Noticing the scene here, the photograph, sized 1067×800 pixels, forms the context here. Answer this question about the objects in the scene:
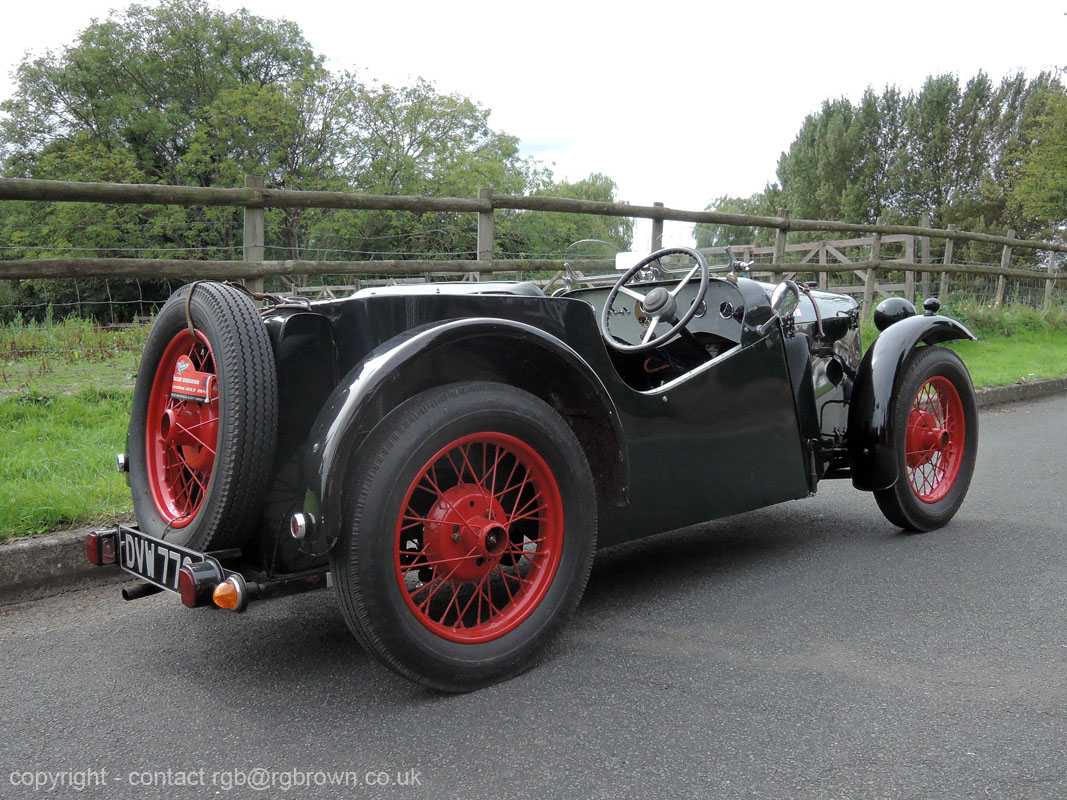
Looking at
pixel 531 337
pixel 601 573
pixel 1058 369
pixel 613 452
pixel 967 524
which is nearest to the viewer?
pixel 531 337

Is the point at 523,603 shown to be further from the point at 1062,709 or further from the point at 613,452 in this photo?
the point at 1062,709

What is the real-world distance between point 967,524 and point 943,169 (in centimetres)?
4334

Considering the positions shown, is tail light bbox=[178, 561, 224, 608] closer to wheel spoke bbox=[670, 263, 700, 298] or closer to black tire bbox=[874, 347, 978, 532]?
wheel spoke bbox=[670, 263, 700, 298]

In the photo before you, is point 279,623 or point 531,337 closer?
point 531,337

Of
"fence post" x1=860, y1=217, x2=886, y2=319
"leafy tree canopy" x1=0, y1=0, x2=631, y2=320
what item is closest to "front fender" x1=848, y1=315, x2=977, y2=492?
"fence post" x1=860, y1=217, x2=886, y2=319

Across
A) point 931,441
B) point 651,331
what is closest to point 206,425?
point 651,331

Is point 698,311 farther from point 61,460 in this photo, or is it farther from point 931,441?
point 61,460

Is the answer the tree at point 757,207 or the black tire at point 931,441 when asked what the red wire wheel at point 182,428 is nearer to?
the black tire at point 931,441

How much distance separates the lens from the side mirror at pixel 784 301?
3377mm

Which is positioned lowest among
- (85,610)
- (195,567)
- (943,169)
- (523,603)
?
(85,610)

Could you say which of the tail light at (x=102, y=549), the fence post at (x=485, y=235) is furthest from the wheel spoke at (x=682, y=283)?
the fence post at (x=485, y=235)

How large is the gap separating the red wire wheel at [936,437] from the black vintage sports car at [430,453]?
891 mm

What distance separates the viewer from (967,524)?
13.3 feet

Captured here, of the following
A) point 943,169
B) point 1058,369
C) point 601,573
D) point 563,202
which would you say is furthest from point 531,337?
point 943,169
